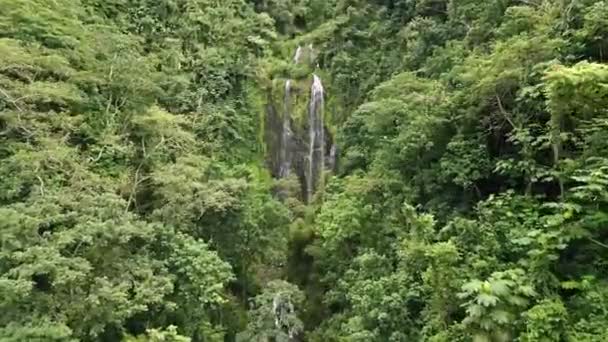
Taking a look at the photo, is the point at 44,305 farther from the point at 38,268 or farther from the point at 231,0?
the point at 231,0

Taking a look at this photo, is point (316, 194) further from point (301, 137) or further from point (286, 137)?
point (286, 137)

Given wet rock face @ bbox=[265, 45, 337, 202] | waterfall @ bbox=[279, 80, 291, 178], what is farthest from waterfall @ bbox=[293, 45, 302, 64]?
waterfall @ bbox=[279, 80, 291, 178]

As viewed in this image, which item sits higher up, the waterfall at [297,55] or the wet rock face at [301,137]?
the waterfall at [297,55]

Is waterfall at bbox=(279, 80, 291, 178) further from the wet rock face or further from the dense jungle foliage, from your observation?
the dense jungle foliage

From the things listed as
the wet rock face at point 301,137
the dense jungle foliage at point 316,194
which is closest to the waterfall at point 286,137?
the wet rock face at point 301,137

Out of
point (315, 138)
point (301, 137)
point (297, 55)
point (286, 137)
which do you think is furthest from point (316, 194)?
point (297, 55)

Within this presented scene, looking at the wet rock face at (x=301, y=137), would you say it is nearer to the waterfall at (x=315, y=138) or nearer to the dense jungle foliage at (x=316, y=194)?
the waterfall at (x=315, y=138)
